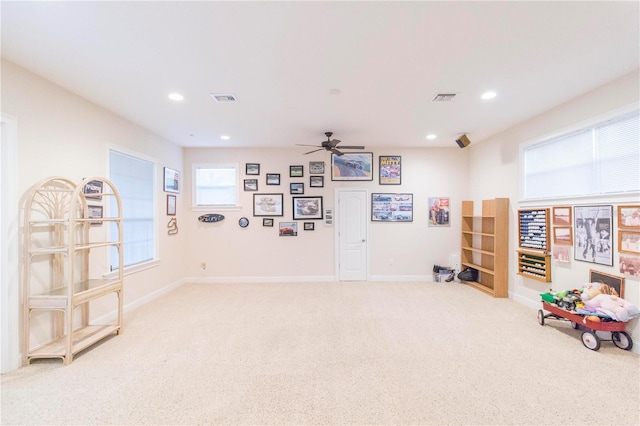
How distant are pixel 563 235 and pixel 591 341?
4.51ft

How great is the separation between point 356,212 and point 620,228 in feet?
12.6

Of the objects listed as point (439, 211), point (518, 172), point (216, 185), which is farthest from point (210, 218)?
point (518, 172)

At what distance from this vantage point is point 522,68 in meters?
2.63

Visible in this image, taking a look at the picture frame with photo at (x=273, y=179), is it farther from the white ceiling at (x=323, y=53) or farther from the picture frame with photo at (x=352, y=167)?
the white ceiling at (x=323, y=53)

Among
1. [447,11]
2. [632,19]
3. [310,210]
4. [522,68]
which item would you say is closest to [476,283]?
[310,210]

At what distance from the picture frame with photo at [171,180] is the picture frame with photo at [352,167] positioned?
10.5 feet

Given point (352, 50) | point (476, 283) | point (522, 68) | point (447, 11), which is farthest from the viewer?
point (476, 283)

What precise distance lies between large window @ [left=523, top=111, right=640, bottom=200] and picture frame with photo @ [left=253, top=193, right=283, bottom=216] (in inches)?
174

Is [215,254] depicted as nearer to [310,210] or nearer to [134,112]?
[310,210]

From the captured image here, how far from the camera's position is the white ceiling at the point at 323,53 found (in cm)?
189

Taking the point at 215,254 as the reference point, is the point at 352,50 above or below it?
above

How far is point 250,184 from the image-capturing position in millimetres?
5781

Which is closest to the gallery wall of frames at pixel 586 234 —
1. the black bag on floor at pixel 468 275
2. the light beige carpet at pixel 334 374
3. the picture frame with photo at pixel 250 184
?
the light beige carpet at pixel 334 374

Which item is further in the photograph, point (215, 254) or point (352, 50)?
point (215, 254)
